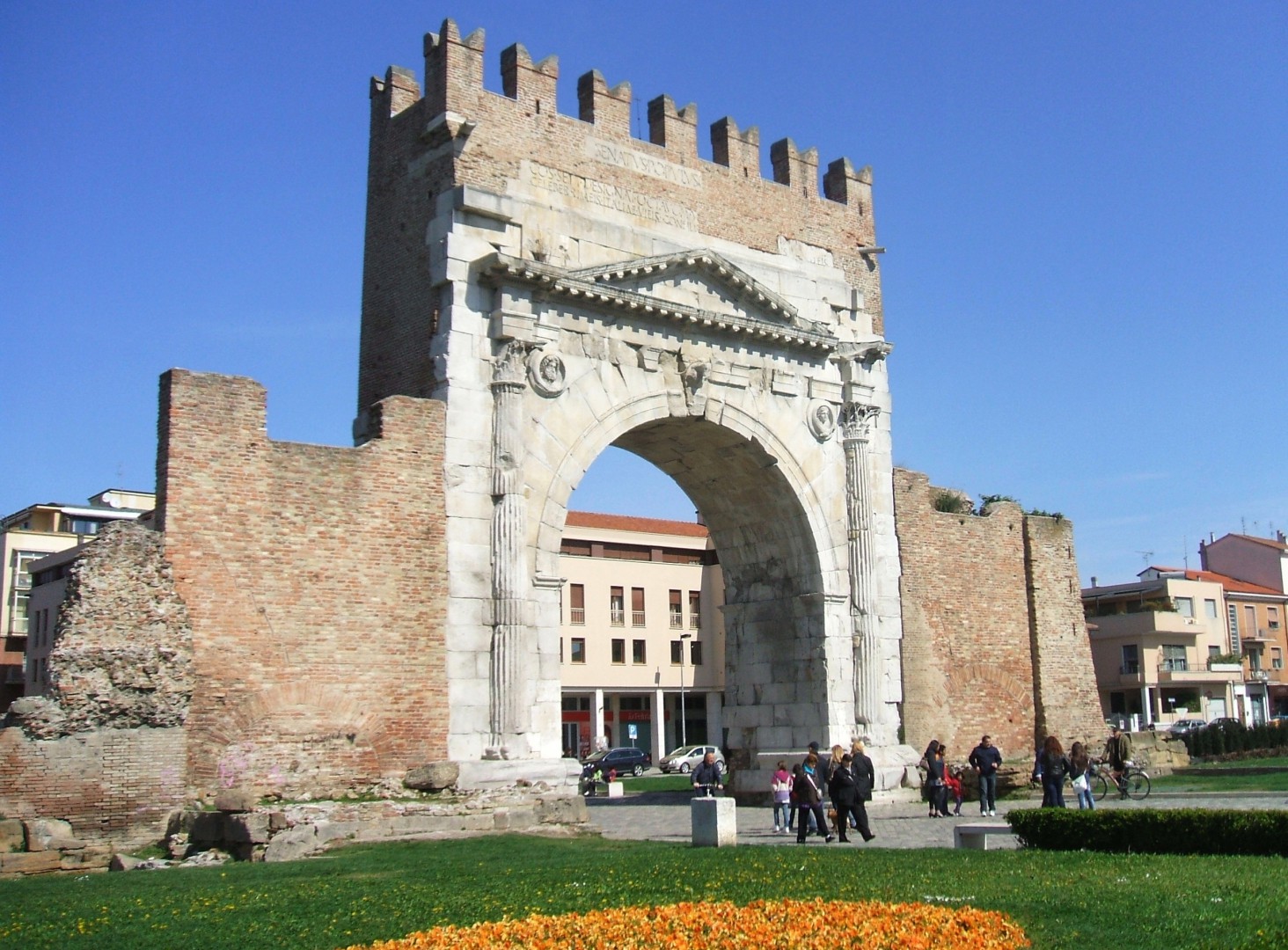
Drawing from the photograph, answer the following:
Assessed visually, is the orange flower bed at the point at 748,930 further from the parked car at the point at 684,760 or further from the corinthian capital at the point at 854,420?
the parked car at the point at 684,760

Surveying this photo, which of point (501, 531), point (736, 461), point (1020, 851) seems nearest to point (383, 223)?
point (501, 531)

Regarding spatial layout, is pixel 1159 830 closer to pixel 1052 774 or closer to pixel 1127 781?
pixel 1052 774

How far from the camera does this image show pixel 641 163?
72.2 ft

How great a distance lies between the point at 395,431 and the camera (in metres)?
18.3

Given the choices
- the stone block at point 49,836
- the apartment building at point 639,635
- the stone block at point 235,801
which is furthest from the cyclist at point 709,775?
the apartment building at point 639,635

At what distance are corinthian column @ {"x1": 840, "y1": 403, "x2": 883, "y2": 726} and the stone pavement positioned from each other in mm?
1871

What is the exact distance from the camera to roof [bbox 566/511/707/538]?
5047 centimetres

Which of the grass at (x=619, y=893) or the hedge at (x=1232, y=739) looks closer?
the grass at (x=619, y=893)

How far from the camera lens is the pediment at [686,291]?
64.7 ft

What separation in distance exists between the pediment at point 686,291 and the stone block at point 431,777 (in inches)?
280

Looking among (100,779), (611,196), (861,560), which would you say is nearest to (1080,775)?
(861,560)

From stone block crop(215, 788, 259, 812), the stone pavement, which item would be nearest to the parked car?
the stone pavement

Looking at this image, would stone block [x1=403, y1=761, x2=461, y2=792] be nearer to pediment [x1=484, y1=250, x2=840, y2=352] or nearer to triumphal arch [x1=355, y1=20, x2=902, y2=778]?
triumphal arch [x1=355, y1=20, x2=902, y2=778]

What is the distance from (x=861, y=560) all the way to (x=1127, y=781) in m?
5.70
